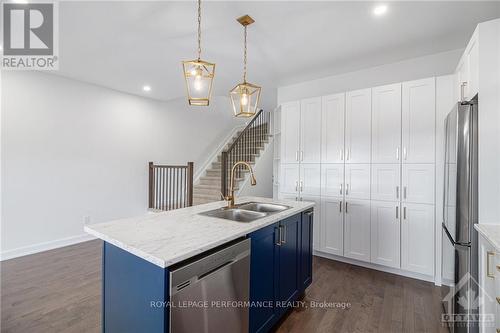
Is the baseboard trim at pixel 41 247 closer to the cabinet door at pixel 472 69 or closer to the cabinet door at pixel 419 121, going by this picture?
the cabinet door at pixel 419 121

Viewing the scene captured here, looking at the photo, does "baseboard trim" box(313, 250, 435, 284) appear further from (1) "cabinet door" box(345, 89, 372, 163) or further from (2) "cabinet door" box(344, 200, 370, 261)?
(1) "cabinet door" box(345, 89, 372, 163)

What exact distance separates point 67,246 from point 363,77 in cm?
534

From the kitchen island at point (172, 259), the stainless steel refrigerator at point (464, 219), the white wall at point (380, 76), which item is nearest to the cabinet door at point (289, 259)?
the kitchen island at point (172, 259)

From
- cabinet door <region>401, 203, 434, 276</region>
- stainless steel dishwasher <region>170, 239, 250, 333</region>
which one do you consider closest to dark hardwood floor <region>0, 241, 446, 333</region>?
cabinet door <region>401, 203, 434, 276</region>

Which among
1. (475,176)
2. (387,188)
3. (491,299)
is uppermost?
(475,176)

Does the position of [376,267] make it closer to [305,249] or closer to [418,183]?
[418,183]

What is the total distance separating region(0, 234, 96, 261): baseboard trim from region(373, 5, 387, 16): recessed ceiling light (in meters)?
5.14

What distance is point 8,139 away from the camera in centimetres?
324

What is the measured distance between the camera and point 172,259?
107cm

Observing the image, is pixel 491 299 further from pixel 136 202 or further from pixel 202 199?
pixel 136 202

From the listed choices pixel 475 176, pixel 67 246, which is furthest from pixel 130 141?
pixel 475 176

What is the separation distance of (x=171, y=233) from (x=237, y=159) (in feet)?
14.0

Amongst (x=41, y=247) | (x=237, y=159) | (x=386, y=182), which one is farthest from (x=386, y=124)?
(x=41, y=247)

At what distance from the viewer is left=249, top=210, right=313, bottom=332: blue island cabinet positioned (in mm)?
1674
